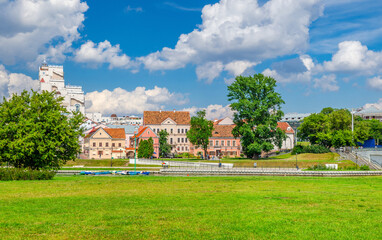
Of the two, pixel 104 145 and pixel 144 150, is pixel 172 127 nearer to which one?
pixel 104 145

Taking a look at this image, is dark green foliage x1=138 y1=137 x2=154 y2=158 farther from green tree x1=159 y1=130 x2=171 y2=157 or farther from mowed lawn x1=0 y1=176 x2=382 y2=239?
mowed lawn x1=0 y1=176 x2=382 y2=239

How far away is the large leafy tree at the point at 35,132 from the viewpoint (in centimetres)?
3744

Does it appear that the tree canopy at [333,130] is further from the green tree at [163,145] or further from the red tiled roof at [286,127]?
the green tree at [163,145]

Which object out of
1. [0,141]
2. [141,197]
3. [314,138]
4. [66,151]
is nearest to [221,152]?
[314,138]

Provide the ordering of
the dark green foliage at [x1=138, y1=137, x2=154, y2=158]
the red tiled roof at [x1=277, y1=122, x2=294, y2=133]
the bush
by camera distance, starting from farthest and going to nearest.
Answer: the red tiled roof at [x1=277, y1=122, x2=294, y2=133] < the dark green foliage at [x1=138, y1=137, x2=154, y2=158] < the bush

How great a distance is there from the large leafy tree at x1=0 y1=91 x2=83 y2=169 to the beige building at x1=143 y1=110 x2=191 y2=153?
216 feet

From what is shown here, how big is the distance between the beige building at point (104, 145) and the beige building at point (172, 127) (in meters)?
13.0

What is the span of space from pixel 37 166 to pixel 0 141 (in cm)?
487

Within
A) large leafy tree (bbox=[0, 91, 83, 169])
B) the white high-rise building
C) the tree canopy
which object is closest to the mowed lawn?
large leafy tree (bbox=[0, 91, 83, 169])

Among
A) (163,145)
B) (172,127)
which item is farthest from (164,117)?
(163,145)

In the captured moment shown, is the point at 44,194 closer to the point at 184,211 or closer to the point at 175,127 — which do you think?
the point at 184,211

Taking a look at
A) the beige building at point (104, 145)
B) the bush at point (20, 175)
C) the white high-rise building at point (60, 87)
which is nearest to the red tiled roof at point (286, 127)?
the beige building at point (104, 145)

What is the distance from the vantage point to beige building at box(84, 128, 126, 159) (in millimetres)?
95625

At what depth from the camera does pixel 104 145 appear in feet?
316
